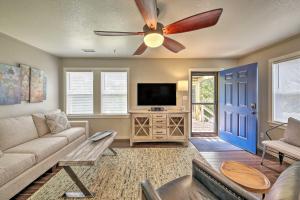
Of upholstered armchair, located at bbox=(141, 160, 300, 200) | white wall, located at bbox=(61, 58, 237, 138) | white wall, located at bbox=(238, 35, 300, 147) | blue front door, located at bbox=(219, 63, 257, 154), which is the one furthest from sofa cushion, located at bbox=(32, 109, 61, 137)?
white wall, located at bbox=(238, 35, 300, 147)

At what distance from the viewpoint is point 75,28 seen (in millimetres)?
2664

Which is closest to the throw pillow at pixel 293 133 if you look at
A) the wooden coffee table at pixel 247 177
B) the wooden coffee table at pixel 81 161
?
the wooden coffee table at pixel 247 177

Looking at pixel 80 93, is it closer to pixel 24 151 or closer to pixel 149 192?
pixel 24 151

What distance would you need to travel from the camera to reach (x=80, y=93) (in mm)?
4852

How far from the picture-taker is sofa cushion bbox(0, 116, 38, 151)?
254cm

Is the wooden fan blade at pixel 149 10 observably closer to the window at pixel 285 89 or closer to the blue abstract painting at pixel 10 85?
the blue abstract painting at pixel 10 85

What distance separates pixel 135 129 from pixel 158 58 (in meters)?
2.16

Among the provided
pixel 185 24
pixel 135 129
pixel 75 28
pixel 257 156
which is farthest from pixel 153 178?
pixel 75 28

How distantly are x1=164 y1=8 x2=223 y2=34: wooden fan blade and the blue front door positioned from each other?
248 centimetres

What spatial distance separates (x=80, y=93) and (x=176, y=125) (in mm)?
2932

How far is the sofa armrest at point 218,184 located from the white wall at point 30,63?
341cm

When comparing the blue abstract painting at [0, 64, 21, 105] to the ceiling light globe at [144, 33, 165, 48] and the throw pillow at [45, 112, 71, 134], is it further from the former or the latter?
the ceiling light globe at [144, 33, 165, 48]

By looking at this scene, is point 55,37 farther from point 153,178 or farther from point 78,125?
point 153,178

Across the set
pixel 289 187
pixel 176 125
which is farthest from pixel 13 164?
pixel 176 125
